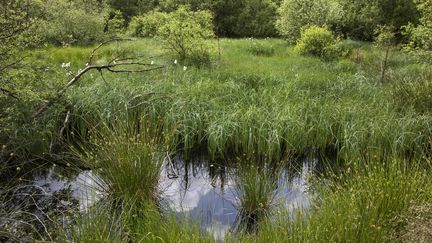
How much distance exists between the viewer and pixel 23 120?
534 cm

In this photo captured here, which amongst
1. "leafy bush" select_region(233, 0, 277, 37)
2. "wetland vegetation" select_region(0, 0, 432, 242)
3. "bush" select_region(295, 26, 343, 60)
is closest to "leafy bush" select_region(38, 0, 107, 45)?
"wetland vegetation" select_region(0, 0, 432, 242)

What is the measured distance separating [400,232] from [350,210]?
417 mm

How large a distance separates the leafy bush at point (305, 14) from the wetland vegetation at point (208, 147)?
10.4ft

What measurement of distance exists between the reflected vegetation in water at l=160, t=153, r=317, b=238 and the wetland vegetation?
2cm

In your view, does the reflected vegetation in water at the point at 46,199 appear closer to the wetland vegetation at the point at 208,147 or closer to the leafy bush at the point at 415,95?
the wetland vegetation at the point at 208,147

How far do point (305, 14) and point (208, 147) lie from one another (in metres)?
8.48

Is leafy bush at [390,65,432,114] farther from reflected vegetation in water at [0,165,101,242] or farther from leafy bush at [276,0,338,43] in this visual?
leafy bush at [276,0,338,43]

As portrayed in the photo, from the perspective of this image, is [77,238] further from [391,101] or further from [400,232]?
[391,101]

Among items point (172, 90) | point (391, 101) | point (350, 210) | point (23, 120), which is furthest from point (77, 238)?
point (391, 101)

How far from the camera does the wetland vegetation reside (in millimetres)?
3248

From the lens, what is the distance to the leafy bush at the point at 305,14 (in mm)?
12434

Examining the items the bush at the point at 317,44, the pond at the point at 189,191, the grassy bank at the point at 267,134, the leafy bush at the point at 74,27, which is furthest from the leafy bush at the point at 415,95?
the leafy bush at the point at 74,27

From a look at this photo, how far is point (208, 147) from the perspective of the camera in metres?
5.49

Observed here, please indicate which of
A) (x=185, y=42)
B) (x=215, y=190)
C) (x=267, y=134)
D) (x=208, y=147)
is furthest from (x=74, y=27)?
(x=215, y=190)
